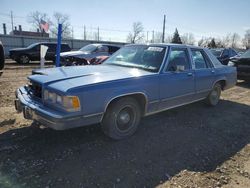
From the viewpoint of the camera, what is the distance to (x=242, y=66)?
9547 millimetres

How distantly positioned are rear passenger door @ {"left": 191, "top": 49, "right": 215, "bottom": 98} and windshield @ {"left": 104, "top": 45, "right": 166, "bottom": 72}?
3.92ft

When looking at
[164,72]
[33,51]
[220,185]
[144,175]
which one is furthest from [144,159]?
[33,51]

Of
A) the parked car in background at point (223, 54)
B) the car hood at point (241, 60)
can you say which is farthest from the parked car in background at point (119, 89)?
the parked car in background at point (223, 54)

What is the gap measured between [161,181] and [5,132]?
9.18 ft

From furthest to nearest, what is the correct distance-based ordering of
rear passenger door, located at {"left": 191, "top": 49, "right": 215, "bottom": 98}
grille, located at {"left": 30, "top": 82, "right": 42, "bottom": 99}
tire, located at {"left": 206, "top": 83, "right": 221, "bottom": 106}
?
tire, located at {"left": 206, "top": 83, "right": 221, "bottom": 106} < rear passenger door, located at {"left": 191, "top": 49, "right": 215, "bottom": 98} < grille, located at {"left": 30, "top": 82, "right": 42, "bottom": 99}

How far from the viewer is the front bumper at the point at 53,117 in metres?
3.07

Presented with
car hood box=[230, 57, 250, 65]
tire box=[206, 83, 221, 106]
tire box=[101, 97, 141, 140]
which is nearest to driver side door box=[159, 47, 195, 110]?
tire box=[101, 97, 141, 140]

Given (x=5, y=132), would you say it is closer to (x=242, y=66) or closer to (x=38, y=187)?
(x=38, y=187)

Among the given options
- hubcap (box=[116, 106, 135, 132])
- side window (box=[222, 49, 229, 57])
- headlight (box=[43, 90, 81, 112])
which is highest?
side window (box=[222, 49, 229, 57])

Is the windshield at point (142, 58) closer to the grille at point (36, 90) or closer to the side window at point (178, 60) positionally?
the side window at point (178, 60)

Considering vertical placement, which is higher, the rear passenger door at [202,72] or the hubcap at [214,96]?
the rear passenger door at [202,72]

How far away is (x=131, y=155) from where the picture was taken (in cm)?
342

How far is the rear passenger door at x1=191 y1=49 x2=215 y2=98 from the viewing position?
5285mm

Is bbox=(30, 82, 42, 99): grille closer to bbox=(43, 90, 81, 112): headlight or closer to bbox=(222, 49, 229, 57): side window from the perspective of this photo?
bbox=(43, 90, 81, 112): headlight
